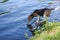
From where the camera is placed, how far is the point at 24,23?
7.60 meters

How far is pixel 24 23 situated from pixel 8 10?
2251mm

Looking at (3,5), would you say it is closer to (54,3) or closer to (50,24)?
(54,3)

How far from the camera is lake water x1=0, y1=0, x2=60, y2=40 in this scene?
661 centimetres

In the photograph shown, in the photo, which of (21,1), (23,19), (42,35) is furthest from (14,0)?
(42,35)

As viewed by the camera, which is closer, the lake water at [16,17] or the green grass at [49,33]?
the green grass at [49,33]

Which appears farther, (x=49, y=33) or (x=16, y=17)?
(x=16, y=17)

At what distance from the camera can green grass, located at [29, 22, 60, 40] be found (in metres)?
5.08

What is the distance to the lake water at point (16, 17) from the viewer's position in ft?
21.7

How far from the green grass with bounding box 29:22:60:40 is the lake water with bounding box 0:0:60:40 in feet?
2.41

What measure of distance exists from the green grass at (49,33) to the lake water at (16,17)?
2.41ft

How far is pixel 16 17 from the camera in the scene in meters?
8.53

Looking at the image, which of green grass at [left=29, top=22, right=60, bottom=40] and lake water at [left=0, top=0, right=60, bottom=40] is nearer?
green grass at [left=29, top=22, right=60, bottom=40]

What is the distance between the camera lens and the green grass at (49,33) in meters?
5.08

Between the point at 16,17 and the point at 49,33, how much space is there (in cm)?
326
